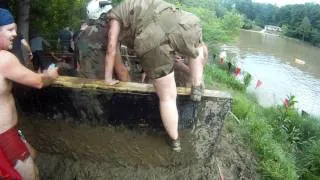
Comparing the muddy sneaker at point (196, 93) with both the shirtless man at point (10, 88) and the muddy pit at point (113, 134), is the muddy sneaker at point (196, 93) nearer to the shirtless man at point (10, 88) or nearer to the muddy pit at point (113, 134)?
the muddy pit at point (113, 134)

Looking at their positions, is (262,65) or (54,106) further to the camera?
(262,65)

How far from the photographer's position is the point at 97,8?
12.2ft

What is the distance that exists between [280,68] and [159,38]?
137ft

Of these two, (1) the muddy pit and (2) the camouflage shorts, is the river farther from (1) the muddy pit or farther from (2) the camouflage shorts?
(2) the camouflage shorts

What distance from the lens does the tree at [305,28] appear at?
6338 centimetres

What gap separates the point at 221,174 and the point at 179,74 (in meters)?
1.61

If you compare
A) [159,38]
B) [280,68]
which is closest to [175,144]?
[159,38]

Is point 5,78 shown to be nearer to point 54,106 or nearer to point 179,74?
point 54,106

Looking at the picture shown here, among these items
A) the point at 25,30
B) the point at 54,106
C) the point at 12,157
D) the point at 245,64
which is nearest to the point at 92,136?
the point at 54,106

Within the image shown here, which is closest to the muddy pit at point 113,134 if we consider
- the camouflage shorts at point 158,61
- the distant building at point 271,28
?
the camouflage shorts at point 158,61

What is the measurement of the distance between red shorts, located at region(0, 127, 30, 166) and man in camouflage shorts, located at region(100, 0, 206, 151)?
1020 millimetres

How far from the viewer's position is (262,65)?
141 ft

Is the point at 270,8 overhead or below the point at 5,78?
below

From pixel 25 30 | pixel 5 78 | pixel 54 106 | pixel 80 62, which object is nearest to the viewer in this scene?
pixel 5 78
